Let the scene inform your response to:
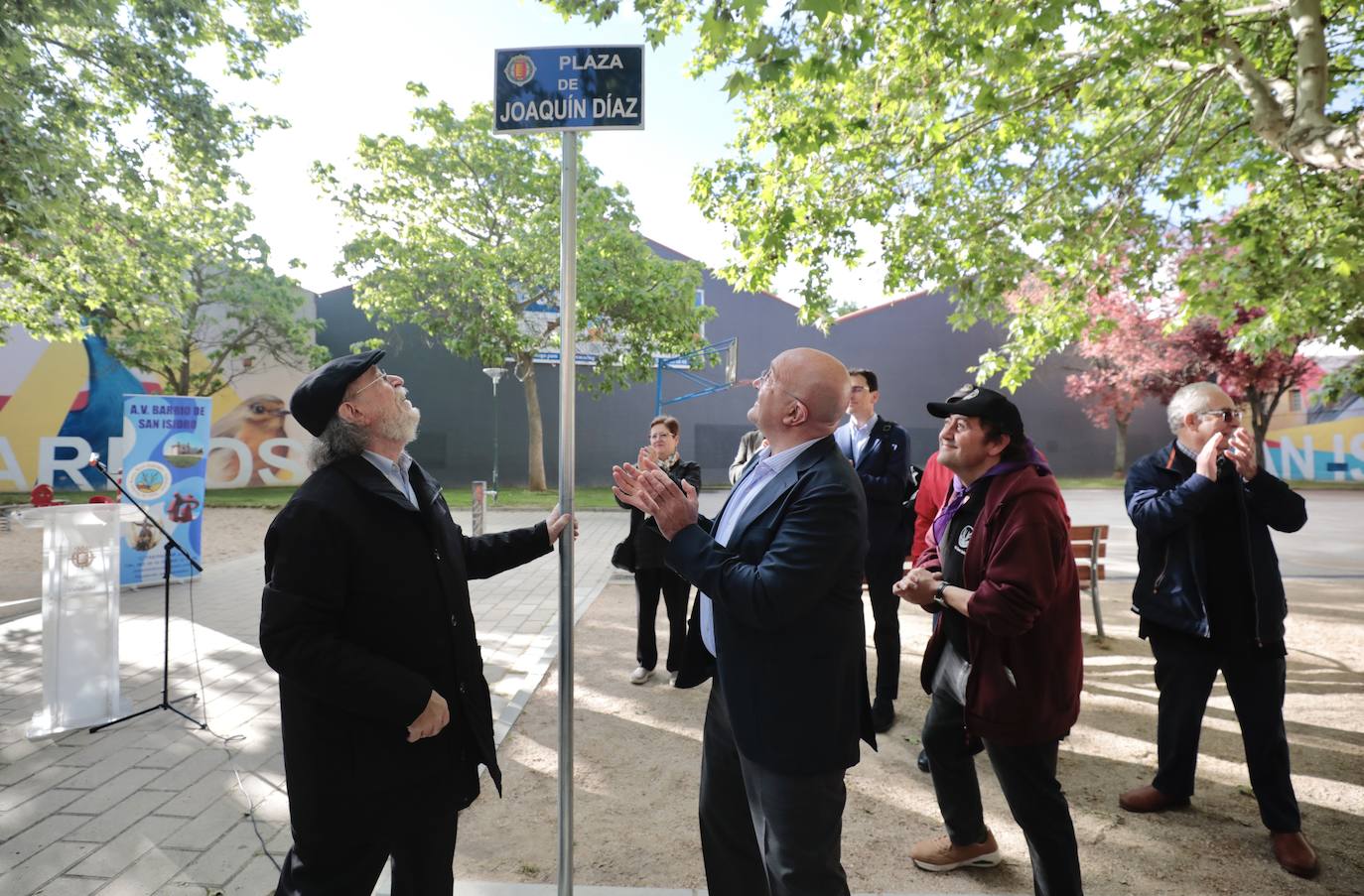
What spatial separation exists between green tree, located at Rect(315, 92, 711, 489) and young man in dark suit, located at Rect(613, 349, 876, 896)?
16719 mm

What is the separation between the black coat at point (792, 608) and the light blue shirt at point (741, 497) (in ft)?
0.13

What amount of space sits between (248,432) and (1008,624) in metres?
25.4

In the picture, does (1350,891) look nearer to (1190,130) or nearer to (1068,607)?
(1068,607)

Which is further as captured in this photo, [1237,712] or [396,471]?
[1237,712]

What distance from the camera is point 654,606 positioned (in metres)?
5.51

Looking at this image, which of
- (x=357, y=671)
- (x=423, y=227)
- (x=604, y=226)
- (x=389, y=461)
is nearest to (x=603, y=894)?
(x=357, y=671)

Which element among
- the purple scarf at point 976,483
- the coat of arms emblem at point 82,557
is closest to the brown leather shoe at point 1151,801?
the purple scarf at point 976,483

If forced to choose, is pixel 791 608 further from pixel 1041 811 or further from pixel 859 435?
pixel 859 435

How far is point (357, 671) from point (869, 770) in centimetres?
299

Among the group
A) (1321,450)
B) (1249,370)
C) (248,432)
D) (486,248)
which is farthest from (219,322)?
(1321,450)

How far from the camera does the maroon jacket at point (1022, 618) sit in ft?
7.84

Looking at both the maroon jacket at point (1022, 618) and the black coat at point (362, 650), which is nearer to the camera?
the black coat at point (362, 650)

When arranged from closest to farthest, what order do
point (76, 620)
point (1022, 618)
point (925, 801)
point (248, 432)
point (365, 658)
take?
1. point (365, 658)
2. point (1022, 618)
3. point (925, 801)
4. point (76, 620)
5. point (248, 432)

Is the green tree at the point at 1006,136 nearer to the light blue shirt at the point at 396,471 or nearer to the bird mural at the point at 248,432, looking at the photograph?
the light blue shirt at the point at 396,471
